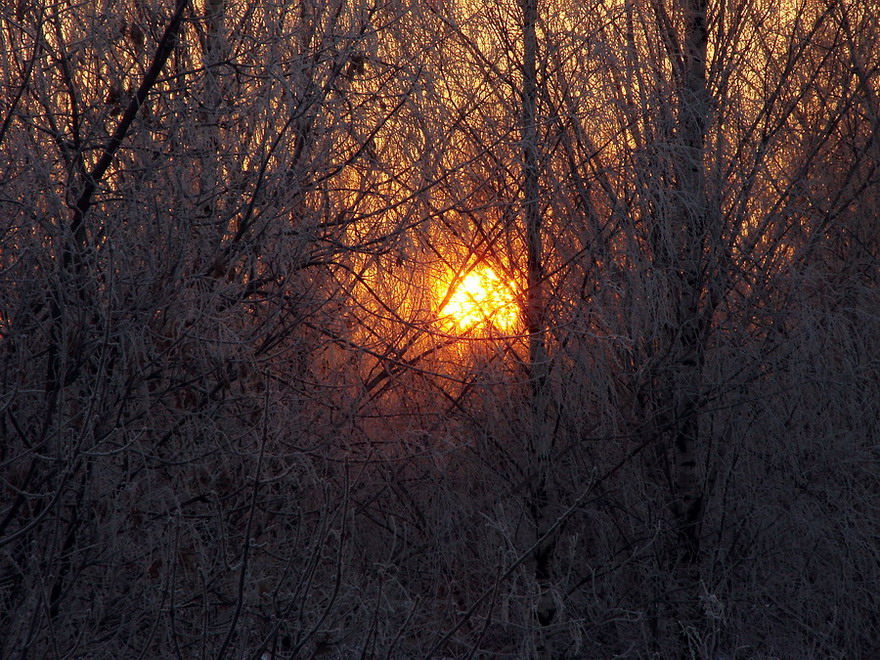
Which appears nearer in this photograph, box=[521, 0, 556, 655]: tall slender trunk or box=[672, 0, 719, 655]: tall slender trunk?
box=[521, 0, 556, 655]: tall slender trunk

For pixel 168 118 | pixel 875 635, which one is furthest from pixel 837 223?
pixel 168 118

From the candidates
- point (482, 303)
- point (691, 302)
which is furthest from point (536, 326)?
point (691, 302)

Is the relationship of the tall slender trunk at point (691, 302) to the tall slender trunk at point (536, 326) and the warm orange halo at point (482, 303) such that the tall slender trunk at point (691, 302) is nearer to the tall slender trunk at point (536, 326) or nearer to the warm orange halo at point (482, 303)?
the tall slender trunk at point (536, 326)

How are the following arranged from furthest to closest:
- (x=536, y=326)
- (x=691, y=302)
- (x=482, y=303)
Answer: (x=691, y=302)
(x=536, y=326)
(x=482, y=303)

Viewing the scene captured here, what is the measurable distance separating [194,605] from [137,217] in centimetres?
165

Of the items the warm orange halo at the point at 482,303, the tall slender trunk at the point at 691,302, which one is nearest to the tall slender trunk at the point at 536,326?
the warm orange halo at the point at 482,303

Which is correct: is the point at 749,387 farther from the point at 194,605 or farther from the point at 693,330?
the point at 194,605

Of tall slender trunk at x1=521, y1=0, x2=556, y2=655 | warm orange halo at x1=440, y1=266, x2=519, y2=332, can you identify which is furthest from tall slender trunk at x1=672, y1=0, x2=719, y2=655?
warm orange halo at x1=440, y1=266, x2=519, y2=332

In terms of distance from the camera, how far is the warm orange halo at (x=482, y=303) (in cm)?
568

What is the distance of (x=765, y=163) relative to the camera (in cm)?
646

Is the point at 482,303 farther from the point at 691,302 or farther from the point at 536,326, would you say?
the point at 691,302

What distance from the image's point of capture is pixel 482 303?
18.9 ft

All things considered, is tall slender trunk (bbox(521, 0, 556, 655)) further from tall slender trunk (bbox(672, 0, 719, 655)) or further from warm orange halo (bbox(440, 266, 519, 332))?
tall slender trunk (bbox(672, 0, 719, 655))

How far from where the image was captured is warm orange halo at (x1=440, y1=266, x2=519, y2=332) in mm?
5676
